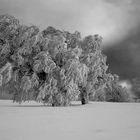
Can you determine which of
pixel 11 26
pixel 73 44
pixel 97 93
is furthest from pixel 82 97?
pixel 11 26

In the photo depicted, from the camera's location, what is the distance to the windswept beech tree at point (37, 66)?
16.6 m

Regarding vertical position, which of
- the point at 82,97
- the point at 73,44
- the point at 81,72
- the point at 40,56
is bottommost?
the point at 82,97

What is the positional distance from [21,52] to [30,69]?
1.59 m

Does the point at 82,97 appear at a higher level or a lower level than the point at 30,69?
lower

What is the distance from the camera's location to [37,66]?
54.4 ft

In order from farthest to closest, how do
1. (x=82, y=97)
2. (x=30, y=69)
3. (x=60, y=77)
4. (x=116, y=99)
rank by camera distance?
(x=116, y=99), (x=82, y=97), (x=30, y=69), (x=60, y=77)

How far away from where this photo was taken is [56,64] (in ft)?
58.6

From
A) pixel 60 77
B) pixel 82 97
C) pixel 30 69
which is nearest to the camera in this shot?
pixel 60 77

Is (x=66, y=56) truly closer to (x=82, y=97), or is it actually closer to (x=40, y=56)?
(x=40, y=56)

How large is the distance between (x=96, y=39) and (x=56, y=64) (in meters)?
5.39

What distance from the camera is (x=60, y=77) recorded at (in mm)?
16859

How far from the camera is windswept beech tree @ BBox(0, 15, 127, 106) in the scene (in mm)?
16578

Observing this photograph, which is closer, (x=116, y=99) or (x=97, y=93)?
(x=97, y=93)

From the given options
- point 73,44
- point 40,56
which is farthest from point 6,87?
point 73,44
